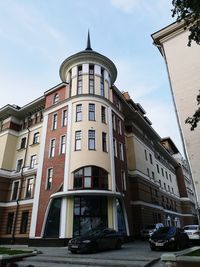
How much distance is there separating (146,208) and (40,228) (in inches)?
536

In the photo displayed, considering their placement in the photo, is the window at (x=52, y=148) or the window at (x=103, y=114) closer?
the window at (x=52, y=148)

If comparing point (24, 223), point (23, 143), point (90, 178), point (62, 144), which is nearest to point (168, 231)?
point (90, 178)

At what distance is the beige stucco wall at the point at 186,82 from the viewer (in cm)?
1456

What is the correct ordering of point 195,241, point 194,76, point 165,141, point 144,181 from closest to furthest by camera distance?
point 194,76 < point 195,241 < point 144,181 < point 165,141

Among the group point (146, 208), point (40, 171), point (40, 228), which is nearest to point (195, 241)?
point (146, 208)

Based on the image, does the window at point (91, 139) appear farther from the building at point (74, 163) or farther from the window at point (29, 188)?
the window at point (29, 188)

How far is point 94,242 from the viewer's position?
13711 millimetres

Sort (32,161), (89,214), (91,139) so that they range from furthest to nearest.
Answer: (32,161) → (91,139) → (89,214)

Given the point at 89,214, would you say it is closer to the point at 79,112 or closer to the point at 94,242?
the point at 94,242

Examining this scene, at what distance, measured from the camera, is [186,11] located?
8.54 m

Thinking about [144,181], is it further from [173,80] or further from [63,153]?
[173,80]

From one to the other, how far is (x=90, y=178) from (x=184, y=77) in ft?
36.5

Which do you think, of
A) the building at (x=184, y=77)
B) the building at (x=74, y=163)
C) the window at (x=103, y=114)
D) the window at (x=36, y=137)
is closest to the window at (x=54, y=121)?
the building at (x=74, y=163)

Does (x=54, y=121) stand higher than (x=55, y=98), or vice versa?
(x=55, y=98)
